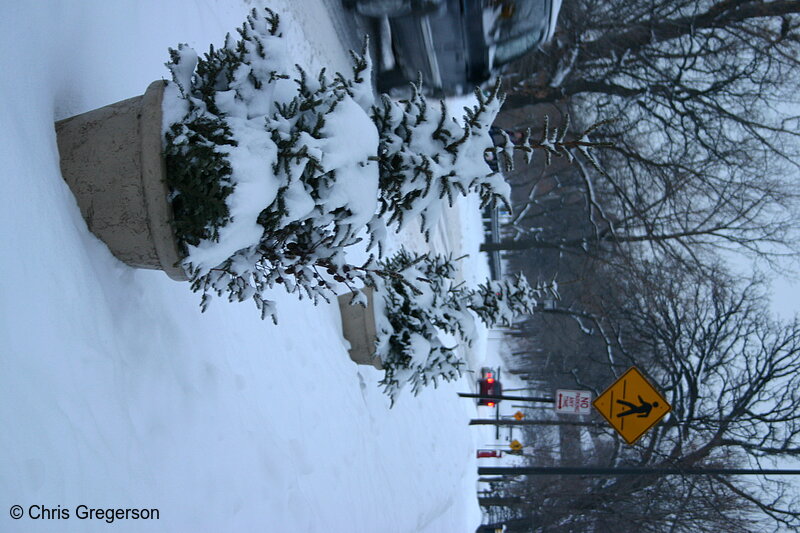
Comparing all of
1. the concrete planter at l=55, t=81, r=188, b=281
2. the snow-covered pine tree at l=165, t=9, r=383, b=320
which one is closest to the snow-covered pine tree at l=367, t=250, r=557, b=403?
the snow-covered pine tree at l=165, t=9, r=383, b=320

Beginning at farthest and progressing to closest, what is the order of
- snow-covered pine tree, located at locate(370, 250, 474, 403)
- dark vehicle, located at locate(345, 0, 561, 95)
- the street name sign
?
the street name sign
dark vehicle, located at locate(345, 0, 561, 95)
snow-covered pine tree, located at locate(370, 250, 474, 403)

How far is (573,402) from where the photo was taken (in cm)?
1082

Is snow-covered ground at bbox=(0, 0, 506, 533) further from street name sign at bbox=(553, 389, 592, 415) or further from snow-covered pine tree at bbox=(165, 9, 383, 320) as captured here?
street name sign at bbox=(553, 389, 592, 415)

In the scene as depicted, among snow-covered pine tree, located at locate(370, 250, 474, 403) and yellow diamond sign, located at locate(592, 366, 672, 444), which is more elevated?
snow-covered pine tree, located at locate(370, 250, 474, 403)

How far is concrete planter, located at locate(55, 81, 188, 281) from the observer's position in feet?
9.58

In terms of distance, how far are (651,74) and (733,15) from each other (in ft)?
5.97

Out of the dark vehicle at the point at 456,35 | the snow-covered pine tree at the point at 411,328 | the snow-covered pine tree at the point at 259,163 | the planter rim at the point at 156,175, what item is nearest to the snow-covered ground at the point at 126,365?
the planter rim at the point at 156,175

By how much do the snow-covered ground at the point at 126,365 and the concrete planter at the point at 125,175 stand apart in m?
0.09

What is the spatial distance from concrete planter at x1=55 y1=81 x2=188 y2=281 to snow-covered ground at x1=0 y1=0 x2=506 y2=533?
3.5 inches

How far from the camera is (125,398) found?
3211mm

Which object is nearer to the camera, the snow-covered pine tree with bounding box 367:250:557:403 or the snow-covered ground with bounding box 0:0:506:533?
the snow-covered ground with bounding box 0:0:506:533

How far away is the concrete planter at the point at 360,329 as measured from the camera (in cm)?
651

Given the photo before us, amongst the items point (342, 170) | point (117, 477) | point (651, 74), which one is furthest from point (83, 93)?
point (651, 74)

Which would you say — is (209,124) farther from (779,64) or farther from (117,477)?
(779,64)
